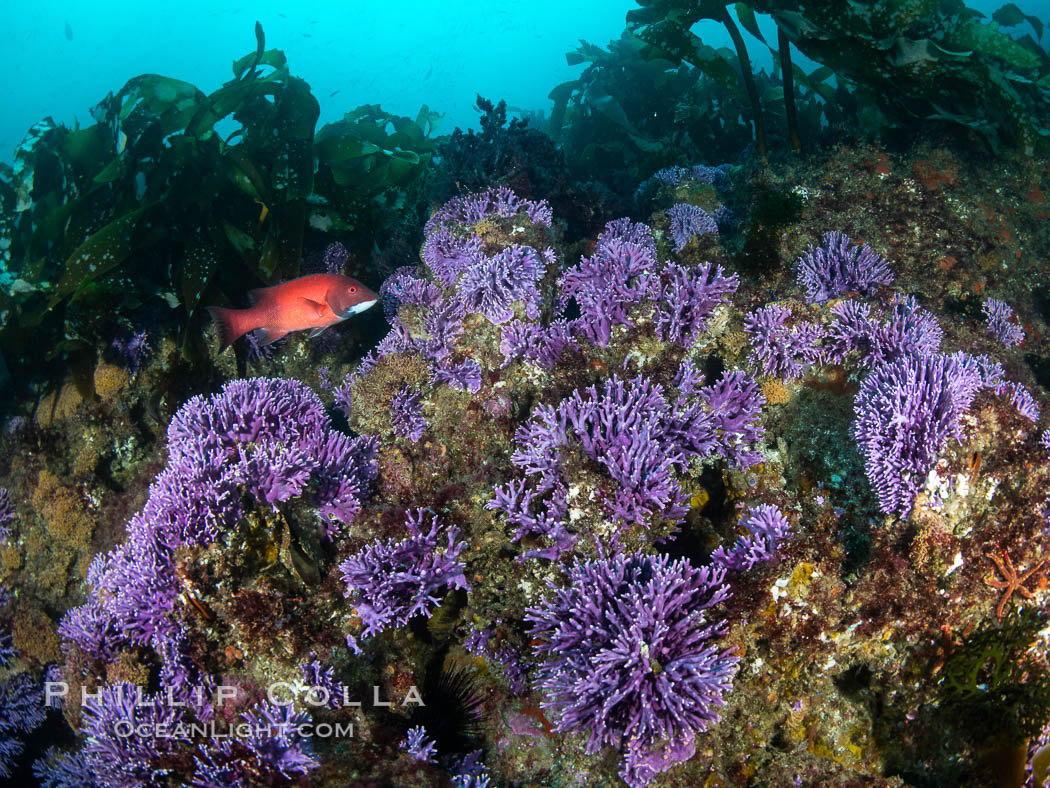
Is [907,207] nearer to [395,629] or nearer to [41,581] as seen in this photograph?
[395,629]

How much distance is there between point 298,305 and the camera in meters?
3.81

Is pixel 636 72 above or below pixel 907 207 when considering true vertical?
above

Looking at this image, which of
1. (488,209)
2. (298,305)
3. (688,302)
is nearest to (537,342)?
(688,302)

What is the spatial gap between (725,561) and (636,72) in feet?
32.9

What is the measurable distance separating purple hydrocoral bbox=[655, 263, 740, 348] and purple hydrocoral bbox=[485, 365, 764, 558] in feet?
1.40

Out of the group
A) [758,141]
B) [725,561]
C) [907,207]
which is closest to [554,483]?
[725,561]

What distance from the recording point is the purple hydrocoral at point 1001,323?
407 centimetres

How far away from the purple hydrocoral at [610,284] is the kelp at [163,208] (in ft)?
9.79

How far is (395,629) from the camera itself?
323 cm

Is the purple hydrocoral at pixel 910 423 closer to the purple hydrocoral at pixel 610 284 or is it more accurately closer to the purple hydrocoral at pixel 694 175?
the purple hydrocoral at pixel 610 284

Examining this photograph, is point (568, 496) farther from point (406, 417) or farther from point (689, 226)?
point (689, 226)

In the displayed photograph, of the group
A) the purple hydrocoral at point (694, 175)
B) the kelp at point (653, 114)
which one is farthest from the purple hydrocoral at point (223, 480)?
the kelp at point (653, 114)

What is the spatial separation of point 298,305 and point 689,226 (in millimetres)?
3194

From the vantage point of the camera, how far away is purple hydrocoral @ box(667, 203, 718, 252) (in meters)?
4.26
